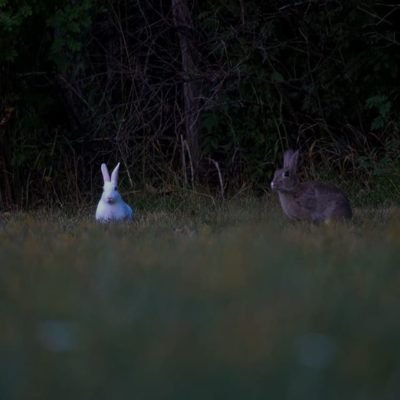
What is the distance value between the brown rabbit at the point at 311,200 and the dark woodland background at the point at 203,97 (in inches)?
136

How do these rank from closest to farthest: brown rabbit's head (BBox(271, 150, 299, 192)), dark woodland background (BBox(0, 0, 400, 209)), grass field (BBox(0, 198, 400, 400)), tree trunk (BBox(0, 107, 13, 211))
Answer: grass field (BBox(0, 198, 400, 400)) → brown rabbit's head (BBox(271, 150, 299, 192)) → tree trunk (BBox(0, 107, 13, 211)) → dark woodland background (BBox(0, 0, 400, 209))

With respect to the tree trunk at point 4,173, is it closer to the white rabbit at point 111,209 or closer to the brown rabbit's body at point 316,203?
the white rabbit at point 111,209

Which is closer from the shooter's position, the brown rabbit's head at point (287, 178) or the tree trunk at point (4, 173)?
the brown rabbit's head at point (287, 178)

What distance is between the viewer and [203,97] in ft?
42.2

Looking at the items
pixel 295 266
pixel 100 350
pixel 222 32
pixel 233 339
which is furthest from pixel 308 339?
pixel 222 32

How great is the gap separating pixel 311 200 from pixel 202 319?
5.35 meters

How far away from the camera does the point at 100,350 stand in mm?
2775

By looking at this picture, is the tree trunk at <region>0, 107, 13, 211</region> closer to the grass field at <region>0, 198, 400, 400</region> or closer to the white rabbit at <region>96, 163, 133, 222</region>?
the white rabbit at <region>96, 163, 133, 222</region>

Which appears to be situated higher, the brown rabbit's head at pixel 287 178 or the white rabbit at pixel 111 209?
the brown rabbit's head at pixel 287 178

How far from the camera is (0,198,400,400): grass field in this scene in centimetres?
245

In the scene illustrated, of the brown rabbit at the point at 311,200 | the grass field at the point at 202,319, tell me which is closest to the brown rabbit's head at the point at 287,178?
the brown rabbit at the point at 311,200

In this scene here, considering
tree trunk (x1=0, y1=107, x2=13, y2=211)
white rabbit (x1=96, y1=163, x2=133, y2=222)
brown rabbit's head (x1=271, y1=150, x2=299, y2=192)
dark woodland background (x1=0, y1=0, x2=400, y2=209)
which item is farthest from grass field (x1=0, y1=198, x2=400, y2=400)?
dark woodland background (x1=0, y1=0, x2=400, y2=209)

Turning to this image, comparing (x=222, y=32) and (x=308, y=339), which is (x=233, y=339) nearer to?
(x=308, y=339)

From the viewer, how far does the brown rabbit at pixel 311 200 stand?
815 cm
